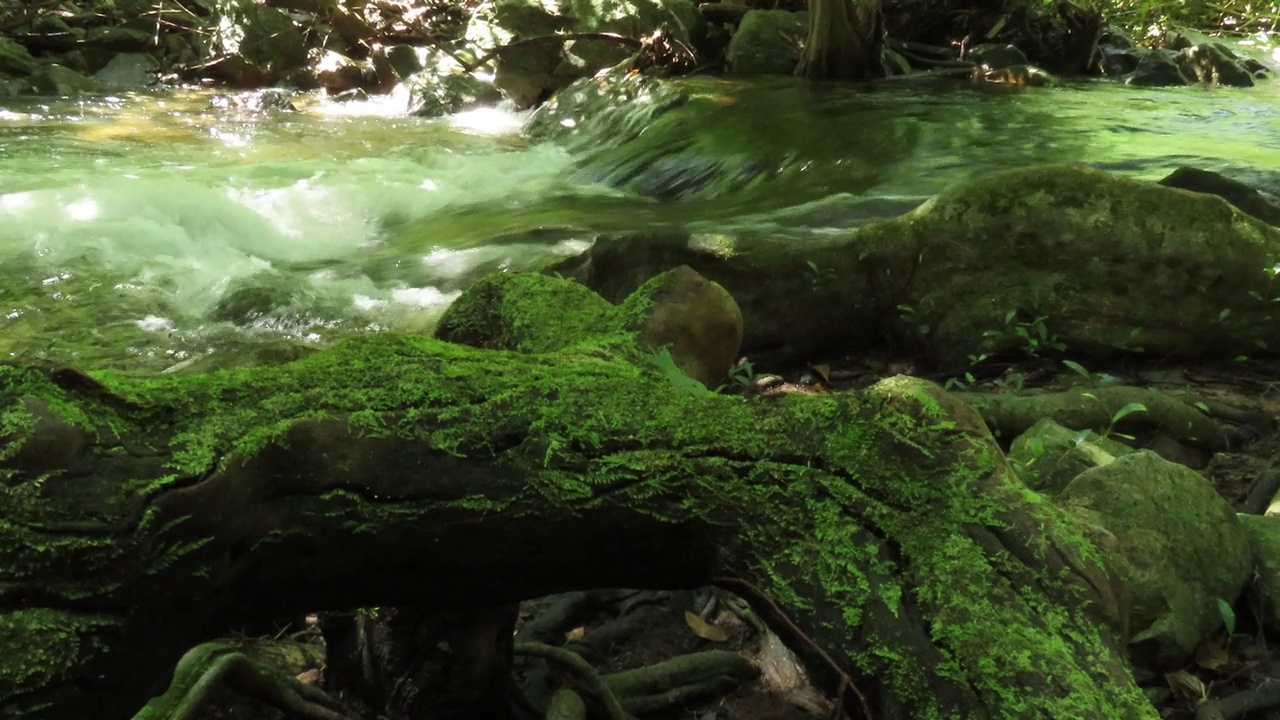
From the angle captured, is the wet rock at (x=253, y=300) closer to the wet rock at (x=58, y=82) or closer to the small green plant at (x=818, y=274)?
the small green plant at (x=818, y=274)

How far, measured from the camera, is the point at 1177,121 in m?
10.5

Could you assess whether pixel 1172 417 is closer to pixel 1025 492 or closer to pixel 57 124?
pixel 1025 492

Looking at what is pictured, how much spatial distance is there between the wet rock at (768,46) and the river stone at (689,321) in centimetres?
1090

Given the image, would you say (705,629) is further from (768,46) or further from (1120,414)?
(768,46)

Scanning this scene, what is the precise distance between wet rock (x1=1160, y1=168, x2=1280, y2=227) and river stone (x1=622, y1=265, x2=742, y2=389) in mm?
3583

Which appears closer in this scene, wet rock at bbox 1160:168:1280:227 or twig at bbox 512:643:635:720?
twig at bbox 512:643:635:720

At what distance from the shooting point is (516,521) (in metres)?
1.68

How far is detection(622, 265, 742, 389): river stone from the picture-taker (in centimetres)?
270

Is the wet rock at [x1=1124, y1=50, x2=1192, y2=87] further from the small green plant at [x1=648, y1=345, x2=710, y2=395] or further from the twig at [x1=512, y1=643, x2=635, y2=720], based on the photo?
the twig at [x1=512, y1=643, x2=635, y2=720]

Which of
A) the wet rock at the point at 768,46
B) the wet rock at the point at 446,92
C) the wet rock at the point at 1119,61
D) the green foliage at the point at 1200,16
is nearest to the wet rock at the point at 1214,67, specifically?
the wet rock at the point at 1119,61

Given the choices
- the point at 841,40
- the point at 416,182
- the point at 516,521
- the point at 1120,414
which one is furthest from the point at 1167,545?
the point at 841,40

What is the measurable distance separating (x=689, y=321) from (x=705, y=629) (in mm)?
919

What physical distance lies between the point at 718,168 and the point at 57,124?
7771 millimetres

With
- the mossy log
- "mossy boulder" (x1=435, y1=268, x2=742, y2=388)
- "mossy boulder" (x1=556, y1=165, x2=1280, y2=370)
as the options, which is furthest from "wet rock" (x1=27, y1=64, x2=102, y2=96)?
the mossy log
